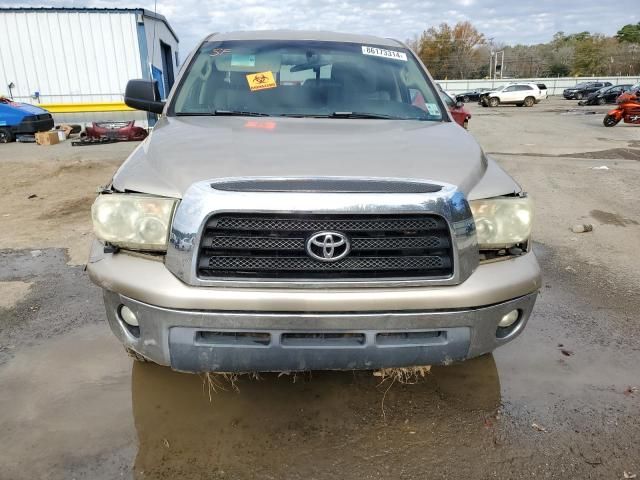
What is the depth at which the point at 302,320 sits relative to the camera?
2.00 meters

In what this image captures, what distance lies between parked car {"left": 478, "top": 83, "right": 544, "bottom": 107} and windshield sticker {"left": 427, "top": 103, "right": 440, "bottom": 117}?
36378 millimetres

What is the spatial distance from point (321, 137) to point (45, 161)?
11012 millimetres

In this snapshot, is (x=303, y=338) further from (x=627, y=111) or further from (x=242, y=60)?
(x=627, y=111)

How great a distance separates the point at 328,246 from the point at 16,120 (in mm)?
16326

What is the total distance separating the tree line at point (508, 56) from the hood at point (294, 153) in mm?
78127

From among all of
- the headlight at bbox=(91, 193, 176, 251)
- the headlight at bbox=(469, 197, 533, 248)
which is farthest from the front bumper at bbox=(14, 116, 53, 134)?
the headlight at bbox=(469, 197, 533, 248)

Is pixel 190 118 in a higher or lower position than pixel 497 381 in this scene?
higher

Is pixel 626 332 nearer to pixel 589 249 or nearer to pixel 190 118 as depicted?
pixel 589 249

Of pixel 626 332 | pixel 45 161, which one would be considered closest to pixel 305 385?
pixel 626 332

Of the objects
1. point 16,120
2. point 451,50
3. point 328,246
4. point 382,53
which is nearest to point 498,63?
point 451,50

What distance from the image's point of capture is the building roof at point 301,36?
12.2 feet

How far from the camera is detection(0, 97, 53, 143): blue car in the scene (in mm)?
15156

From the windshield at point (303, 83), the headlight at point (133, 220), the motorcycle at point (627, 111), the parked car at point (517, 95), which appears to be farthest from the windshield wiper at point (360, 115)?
the parked car at point (517, 95)

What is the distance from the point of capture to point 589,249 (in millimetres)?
5160
